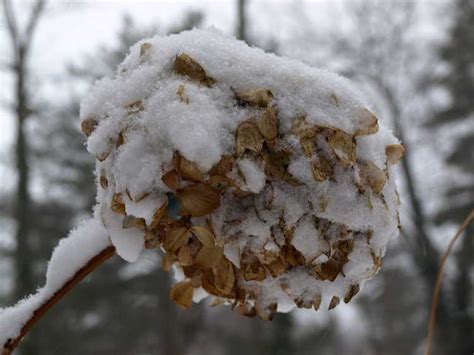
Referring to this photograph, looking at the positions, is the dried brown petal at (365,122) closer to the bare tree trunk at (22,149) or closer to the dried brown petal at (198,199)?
the dried brown petal at (198,199)

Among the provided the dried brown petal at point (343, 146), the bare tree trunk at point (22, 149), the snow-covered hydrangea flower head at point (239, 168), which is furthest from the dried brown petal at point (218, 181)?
the bare tree trunk at point (22, 149)

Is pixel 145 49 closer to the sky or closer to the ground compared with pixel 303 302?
closer to the sky

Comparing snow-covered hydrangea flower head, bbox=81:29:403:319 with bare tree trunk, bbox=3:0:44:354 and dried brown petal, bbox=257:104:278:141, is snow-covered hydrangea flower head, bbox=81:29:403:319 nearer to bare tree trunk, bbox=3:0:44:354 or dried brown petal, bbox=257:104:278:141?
dried brown petal, bbox=257:104:278:141

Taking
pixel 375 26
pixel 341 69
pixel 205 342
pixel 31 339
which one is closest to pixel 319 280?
pixel 31 339

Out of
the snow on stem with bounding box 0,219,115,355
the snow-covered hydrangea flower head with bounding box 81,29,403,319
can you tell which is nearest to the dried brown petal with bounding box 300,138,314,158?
the snow-covered hydrangea flower head with bounding box 81,29,403,319

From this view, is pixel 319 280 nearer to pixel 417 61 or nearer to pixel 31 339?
pixel 31 339

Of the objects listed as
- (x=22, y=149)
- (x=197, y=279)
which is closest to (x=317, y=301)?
(x=197, y=279)

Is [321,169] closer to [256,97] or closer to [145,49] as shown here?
[256,97]
